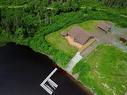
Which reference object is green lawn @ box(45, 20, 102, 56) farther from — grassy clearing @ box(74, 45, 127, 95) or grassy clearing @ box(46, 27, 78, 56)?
grassy clearing @ box(74, 45, 127, 95)

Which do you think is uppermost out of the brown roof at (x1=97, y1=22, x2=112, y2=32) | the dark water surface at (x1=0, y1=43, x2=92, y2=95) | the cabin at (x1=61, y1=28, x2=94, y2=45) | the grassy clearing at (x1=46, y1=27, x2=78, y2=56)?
the brown roof at (x1=97, y1=22, x2=112, y2=32)

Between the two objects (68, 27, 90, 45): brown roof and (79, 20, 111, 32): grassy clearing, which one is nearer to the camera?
(68, 27, 90, 45): brown roof

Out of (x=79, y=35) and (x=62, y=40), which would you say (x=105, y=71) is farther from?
(x=62, y=40)

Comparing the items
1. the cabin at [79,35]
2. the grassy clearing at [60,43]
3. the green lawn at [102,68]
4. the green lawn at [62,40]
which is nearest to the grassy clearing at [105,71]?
the green lawn at [102,68]

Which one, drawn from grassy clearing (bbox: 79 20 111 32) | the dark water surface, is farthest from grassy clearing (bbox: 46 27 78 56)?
grassy clearing (bbox: 79 20 111 32)

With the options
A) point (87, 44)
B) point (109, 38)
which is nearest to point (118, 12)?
point (109, 38)

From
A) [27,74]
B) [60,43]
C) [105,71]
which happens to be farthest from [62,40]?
A: [105,71]
